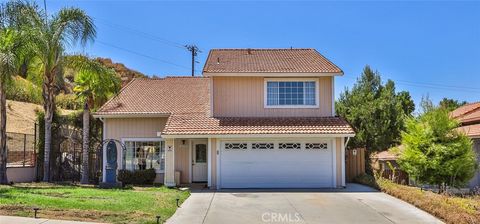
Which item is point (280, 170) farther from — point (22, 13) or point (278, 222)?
point (22, 13)

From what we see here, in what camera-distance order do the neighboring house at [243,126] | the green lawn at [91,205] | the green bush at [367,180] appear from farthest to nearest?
1. the neighboring house at [243,126]
2. the green bush at [367,180]
3. the green lawn at [91,205]

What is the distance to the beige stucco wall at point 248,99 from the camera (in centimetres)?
2195

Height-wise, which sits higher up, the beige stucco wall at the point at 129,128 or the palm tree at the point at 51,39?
the palm tree at the point at 51,39

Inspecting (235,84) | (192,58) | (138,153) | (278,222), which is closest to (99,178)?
(138,153)

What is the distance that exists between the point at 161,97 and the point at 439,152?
13002 mm

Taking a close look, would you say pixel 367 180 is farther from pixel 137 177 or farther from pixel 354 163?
pixel 137 177

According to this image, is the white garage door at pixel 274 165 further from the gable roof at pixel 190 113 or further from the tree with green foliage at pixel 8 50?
the tree with green foliage at pixel 8 50

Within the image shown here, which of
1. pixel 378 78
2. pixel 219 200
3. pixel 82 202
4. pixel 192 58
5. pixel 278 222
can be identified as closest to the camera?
pixel 278 222

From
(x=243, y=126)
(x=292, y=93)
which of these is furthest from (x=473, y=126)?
(x=243, y=126)

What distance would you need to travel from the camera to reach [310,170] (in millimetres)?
20766

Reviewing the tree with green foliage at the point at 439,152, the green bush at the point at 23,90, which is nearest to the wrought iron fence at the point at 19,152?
the green bush at the point at 23,90

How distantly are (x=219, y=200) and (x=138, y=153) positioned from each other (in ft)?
25.3
